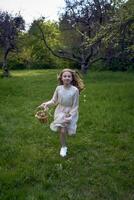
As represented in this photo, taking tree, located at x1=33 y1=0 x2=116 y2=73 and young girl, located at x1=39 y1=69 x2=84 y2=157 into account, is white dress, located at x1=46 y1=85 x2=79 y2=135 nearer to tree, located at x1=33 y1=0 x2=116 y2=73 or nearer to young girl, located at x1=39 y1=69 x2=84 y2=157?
young girl, located at x1=39 y1=69 x2=84 y2=157

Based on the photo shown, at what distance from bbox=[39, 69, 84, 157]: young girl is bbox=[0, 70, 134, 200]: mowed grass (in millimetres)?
656

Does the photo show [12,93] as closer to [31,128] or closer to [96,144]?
[31,128]

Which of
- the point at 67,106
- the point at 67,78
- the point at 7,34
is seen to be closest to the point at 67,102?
the point at 67,106

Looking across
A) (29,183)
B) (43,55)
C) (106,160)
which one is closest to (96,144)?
(106,160)

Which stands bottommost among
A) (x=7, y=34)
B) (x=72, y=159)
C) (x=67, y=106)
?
(x=72, y=159)

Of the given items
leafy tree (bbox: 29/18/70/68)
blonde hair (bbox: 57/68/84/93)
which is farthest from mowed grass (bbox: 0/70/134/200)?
leafy tree (bbox: 29/18/70/68)

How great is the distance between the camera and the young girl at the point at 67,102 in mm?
8609

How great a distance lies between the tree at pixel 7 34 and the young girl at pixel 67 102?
29.6m

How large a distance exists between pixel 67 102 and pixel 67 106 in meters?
0.11

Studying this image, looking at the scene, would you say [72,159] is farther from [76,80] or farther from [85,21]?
[85,21]

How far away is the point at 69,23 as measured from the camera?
41625 millimetres

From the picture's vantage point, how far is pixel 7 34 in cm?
3825

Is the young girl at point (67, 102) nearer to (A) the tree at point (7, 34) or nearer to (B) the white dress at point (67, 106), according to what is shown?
(B) the white dress at point (67, 106)

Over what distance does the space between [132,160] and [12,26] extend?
31.7 m
